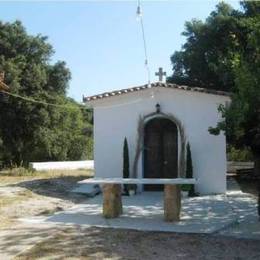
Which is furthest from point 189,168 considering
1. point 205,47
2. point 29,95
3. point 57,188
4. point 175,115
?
point 29,95

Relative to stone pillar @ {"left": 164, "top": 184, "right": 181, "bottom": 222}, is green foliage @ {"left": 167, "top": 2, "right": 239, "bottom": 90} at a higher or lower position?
higher

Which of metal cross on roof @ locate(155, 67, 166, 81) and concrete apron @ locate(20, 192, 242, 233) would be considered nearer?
concrete apron @ locate(20, 192, 242, 233)

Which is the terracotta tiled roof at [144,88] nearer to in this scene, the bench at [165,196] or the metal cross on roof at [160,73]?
the metal cross on roof at [160,73]

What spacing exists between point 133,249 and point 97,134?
373 inches

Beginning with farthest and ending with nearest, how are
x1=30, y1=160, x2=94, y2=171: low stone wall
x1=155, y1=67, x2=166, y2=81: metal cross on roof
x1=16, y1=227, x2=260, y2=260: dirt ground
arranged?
x1=30, y1=160, x2=94, y2=171: low stone wall < x1=155, y1=67, x2=166, y2=81: metal cross on roof < x1=16, y1=227, x2=260, y2=260: dirt ground

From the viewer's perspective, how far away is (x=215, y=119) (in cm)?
1698

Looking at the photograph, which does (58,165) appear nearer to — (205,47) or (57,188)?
(205,47)

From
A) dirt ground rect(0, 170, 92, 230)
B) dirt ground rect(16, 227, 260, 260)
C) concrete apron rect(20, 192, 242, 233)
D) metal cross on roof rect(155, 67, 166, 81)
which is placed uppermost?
metal cross on roof rect(155, 67, 166, 81)

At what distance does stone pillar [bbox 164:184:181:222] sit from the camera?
1151 centimetres

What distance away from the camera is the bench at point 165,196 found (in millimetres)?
11516

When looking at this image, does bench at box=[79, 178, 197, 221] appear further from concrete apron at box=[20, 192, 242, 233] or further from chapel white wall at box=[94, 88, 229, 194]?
chapel white wall at box=[94, 88, 229, 194]

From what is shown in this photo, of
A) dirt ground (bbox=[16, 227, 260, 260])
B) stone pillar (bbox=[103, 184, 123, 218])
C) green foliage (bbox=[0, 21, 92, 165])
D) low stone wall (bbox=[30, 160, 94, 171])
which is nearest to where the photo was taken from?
dirt ground (bbox=[16, 227, 260, 260])

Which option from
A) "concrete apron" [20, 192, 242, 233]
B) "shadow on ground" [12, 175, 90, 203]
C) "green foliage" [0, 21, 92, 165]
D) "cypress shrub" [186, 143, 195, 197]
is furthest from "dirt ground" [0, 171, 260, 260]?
"green foliage" [0, 21, 92, 165]

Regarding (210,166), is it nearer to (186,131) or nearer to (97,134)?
(186,131)
